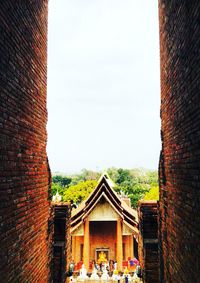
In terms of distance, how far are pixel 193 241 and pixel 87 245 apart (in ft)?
54.2

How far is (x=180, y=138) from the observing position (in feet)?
16.0

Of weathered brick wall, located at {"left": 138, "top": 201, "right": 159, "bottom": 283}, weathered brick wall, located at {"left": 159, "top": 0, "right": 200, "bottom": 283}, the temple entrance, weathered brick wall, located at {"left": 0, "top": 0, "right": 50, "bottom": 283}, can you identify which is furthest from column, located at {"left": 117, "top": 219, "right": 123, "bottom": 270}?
weathered brick wall, located at {"left": 0, "top": 0, "right": 50, "bottom": 283}

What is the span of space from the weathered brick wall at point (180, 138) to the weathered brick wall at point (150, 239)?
1032mm

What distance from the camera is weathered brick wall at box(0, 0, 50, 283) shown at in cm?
385

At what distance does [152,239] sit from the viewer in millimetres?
8000

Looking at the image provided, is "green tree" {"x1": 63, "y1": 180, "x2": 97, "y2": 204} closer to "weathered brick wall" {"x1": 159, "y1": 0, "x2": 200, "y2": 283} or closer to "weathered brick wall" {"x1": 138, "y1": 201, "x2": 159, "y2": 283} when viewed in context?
"weathered brick wall" {"x1": 138, "y1": 201, "x2": 159, "y2": 283}

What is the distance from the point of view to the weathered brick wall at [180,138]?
12.8 feet

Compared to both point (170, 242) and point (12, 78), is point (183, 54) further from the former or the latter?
point (170, 242)

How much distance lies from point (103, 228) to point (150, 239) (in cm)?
1256

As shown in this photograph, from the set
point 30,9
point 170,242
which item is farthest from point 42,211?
point 30,9

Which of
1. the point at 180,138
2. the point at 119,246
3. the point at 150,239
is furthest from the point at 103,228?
the point at 180,138

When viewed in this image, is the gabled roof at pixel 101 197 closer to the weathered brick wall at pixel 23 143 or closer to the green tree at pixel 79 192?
the weathered brick wall at pixel 23 143

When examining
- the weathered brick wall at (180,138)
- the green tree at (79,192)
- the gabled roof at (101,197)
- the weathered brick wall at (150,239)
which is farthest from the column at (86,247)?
the green tree at (79,192)

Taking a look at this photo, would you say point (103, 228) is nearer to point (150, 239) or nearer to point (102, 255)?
point (102, 255)
